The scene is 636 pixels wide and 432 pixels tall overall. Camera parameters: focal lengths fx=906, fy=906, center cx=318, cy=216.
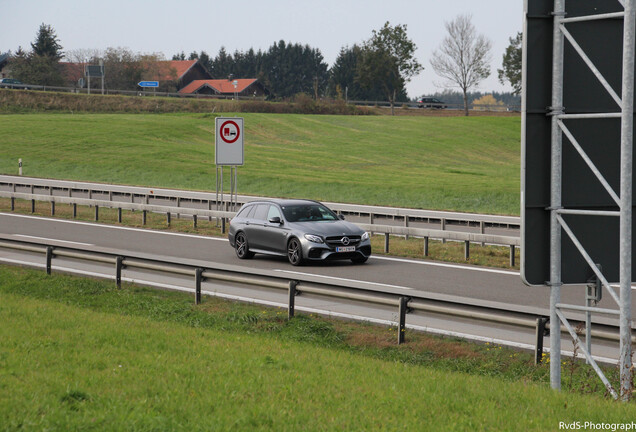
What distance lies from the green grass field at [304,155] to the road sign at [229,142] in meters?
10.5

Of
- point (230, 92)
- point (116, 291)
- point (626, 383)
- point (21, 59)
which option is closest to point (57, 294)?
point (116, 291)

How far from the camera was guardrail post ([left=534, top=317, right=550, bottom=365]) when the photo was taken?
9.44 meters

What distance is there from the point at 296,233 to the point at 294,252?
15.9 inches

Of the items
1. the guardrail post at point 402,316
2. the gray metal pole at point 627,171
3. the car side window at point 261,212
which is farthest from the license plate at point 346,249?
the gray metal pole at point 627,171

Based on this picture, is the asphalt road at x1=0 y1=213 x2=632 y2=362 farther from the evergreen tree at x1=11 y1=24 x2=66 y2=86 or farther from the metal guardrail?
the evergreen tree at x1=11 y1=24 x2=66 y2=86

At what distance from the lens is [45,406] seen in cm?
679

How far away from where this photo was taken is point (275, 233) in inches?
776

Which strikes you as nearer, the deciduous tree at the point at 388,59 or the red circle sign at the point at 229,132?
the red circle sign at the point at 229,132

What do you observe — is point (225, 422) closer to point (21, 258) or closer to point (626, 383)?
point (626, 383)

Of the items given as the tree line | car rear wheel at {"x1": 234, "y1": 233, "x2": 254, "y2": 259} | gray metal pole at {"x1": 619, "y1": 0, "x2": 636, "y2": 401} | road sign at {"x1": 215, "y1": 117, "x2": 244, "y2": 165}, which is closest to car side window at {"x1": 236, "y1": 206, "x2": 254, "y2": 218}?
car rear wheel at {"x1": 234, "y1": 233, "x2": 254, "y2": 259}

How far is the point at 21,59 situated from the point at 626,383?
113552 millimetres

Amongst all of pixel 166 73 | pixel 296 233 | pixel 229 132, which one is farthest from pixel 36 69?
pixel 296 233

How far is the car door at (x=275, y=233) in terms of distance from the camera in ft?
63.9

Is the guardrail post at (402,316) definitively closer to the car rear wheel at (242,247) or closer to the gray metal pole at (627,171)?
the gray metal pole at (627,171)
